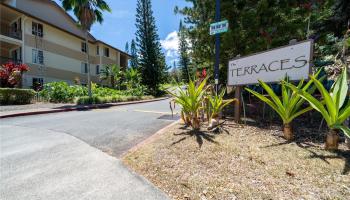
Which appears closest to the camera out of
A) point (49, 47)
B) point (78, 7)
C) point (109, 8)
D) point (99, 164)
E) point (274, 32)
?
point (99, 164)

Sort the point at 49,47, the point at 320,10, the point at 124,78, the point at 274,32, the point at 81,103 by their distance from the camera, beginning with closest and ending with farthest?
the point at 274,32 < the point at 320,10 < the point at 81,103 < the point at 49,47 < the point at 124,78

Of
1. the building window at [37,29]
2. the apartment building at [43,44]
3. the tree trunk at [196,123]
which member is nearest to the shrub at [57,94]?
the apartment building at [43,44]

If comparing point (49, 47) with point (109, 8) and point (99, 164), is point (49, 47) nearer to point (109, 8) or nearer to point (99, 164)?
point (109, 8)

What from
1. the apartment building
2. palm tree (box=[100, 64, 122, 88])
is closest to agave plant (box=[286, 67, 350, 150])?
the apartment building

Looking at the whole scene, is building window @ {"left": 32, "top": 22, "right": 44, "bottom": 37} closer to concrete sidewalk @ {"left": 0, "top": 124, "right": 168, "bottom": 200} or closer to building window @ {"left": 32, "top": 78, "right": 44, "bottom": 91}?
building window @ {"left": 32, "top": 78, "right": 44, "bottom": 91}

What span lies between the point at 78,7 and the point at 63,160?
53.9 ft

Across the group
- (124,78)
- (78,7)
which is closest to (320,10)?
(78,7)

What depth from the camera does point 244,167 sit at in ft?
11.9

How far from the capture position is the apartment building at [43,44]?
23.3 metres

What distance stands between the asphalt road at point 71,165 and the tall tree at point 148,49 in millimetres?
27900

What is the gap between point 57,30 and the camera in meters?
27.6

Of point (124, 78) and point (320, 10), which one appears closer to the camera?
point (320, 10)

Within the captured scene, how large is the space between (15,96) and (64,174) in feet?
44.8

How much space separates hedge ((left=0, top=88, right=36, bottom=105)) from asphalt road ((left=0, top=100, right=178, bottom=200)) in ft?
28.4
